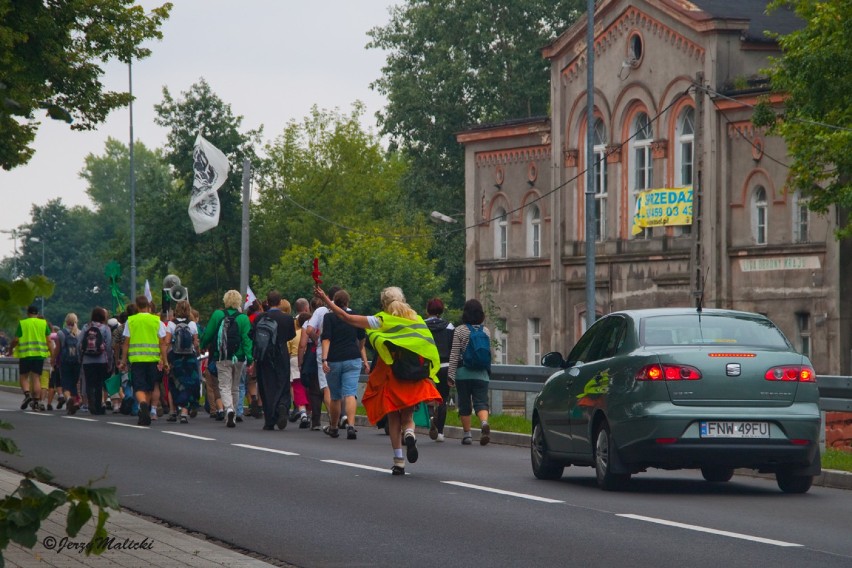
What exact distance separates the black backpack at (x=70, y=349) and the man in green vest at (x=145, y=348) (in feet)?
13.7

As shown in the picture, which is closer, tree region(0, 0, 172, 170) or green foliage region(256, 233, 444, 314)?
tree region(0, 0, 172, 170)

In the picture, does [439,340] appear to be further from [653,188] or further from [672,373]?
[653,188]

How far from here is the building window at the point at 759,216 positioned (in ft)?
139

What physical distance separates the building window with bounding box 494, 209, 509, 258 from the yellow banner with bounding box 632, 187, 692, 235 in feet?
25.5

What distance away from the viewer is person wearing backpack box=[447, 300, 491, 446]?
2069 cm

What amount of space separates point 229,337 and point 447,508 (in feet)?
40.3

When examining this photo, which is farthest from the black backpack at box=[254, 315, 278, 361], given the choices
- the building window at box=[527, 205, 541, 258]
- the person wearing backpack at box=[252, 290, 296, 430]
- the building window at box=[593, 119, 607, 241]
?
the building window at box=[527, 205, 541, 258]

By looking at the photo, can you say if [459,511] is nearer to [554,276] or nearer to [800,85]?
[800,85]

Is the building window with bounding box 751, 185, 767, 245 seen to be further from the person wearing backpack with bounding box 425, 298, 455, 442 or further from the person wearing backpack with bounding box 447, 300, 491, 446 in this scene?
the person wearing backpack with bounding box 447, 300, 491, 446

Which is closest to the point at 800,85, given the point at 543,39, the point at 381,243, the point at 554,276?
the point at 554,276

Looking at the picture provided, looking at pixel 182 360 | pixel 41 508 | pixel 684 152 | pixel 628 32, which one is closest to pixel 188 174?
pixel 628 32

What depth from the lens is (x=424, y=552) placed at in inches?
381

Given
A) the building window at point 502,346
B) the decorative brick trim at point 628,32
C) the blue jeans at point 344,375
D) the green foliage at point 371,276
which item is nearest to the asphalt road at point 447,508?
the blue jeans at point 344,375

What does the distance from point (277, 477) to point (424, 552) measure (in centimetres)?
549
